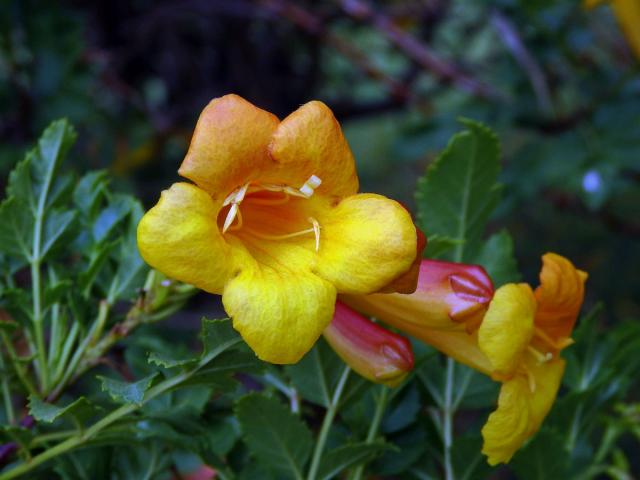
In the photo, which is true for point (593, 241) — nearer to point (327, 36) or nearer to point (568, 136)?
point (568, 136)

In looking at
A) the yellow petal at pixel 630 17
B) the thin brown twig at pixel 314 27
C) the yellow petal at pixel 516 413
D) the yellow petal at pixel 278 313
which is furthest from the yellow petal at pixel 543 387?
the thin brown twig at pixel 314 27

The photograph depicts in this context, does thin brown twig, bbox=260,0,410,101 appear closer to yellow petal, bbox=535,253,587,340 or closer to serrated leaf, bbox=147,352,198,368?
yellow petal, bbox=535,253,587,340

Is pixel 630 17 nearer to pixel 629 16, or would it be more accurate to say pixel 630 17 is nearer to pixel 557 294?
pixel 629 16

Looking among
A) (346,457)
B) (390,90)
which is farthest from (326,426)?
(390,90)

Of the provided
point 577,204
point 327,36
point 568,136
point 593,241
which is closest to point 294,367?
point 568,136

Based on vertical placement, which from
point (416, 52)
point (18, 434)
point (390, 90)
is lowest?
point (390, 90)
